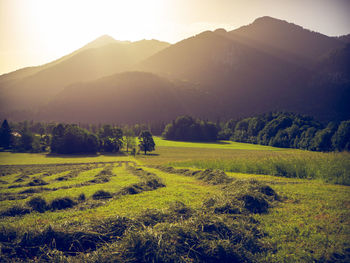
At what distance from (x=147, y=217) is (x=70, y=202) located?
7120 millimetres

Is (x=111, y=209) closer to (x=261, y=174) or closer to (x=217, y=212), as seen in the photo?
(x=217, y=212)

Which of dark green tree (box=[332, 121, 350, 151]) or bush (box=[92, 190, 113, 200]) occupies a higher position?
dark green tree (box=[332, 121, 350, 151])

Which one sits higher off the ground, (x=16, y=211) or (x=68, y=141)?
(x=16, y=211)

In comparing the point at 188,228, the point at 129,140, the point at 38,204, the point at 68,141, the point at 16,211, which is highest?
the point at 188,228

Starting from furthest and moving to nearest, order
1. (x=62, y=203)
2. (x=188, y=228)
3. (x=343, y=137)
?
(x=343, y=137) → (x=62, y=203) → (x=188, y=228)

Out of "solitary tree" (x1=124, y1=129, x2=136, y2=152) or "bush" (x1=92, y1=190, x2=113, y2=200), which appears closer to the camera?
"bush" (x1=92, y1=190, x2=113, y2=200)

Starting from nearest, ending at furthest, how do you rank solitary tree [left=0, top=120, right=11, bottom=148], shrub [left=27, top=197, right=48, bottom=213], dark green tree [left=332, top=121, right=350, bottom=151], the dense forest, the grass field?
the grass field
shrub [left=27, top=197, right=48, bottom=213]
dark green tree [left=332, top=121, right=350, bottom=151]
solitary tree [left=0, top=120, right=11, bottom=148]
the dense forest

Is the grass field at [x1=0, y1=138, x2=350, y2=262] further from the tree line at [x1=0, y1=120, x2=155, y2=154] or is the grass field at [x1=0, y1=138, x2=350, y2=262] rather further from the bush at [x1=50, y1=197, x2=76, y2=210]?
the tree line at [x1=0, y1=120, x2=155, y2=154]

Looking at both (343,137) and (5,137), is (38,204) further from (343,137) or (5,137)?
(343,137)

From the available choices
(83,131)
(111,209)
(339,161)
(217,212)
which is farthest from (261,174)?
(83,131)

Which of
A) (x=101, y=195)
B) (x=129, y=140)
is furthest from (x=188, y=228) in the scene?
(x=129, y=140)

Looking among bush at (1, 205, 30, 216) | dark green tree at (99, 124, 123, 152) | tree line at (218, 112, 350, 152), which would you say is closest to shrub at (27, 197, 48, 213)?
bush at (1, 205, 30, 216)

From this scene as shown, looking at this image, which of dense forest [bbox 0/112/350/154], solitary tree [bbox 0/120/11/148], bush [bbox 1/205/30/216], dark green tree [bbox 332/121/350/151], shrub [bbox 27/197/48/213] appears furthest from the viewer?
dense forest [bbox 0/112/350/154]

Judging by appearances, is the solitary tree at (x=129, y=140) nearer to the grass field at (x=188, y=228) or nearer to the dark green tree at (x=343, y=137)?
the grass field at (x=188, y=228)
